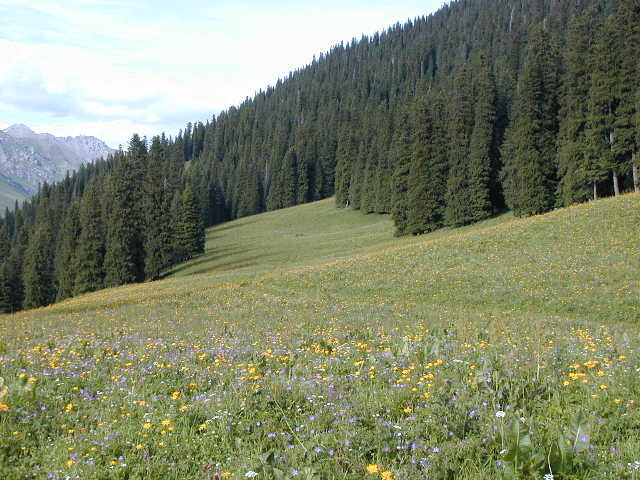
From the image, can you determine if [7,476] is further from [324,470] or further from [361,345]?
[361,345]

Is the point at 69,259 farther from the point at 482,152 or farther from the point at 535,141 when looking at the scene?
the point at 535,141

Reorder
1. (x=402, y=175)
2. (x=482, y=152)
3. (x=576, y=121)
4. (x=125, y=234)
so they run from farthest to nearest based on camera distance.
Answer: (x=402, y=175)
(x=125, y=234)
(x=482, y=152)
(x=576, y=121)

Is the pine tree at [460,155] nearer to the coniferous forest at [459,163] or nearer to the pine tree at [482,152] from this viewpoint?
the coniferous forest at [459,163]

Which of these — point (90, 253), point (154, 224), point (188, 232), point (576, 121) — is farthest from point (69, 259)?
point (576, 121)

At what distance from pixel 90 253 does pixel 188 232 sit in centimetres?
1485

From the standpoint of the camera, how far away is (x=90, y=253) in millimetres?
65938

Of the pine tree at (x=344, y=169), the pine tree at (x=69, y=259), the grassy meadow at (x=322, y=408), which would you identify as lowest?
the grassy meadow at (x=322, y=408)

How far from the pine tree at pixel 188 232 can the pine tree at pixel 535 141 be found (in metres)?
46.4

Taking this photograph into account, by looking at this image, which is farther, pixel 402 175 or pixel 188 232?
pixel 188 232

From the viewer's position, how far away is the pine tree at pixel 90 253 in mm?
64875

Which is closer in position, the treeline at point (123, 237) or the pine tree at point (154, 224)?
the treeline at point (123, 237)

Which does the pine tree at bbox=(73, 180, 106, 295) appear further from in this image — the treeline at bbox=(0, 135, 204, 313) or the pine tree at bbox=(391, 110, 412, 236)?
the pine tree at bbox=(391, 110, 412, 236)

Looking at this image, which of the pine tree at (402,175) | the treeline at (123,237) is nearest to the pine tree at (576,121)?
the pine tree at (402,175)

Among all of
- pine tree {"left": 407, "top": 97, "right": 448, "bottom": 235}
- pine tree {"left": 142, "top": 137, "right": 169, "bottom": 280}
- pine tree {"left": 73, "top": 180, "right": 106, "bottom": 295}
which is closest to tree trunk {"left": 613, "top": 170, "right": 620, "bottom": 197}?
pine tree {"left": 407, "top": 97, "right": 448, "bottom": 235}
